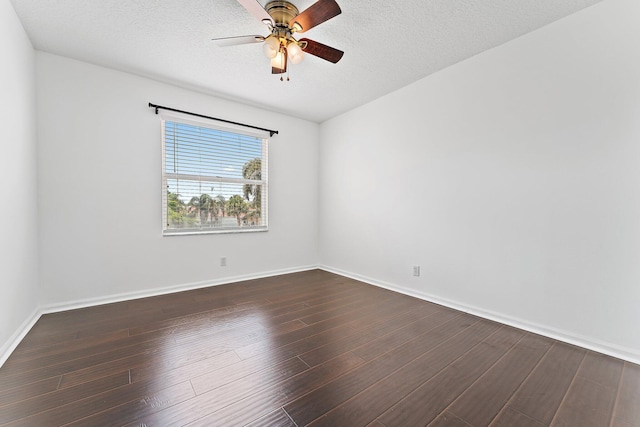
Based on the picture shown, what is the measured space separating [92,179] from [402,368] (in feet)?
11.6

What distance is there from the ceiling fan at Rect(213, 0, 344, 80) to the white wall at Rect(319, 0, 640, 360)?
1544 millimetres

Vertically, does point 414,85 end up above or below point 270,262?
above

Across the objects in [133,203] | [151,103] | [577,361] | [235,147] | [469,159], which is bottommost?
[577,361]

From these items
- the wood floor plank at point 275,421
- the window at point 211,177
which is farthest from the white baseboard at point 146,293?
the wood floor plank at point 275,421

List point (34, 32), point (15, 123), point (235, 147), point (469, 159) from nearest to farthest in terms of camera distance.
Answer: point (15, 123)
point (34, 32)
point (469, 159)
point (235, 147)

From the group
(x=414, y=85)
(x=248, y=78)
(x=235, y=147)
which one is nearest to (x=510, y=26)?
(x=414, y=85)

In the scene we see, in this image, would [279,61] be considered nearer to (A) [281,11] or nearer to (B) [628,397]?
(A) [281,11]

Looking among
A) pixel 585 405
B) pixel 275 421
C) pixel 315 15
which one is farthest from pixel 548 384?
pixel 315 15

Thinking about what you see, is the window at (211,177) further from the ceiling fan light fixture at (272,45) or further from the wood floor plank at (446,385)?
the wood floor plank at (446,385)

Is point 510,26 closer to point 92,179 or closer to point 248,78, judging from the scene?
point 248,78

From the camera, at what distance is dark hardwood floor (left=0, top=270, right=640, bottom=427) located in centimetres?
138

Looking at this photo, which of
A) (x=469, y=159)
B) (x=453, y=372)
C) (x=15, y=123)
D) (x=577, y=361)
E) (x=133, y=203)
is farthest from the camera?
(x=133, y=203)

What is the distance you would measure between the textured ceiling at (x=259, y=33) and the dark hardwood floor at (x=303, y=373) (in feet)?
8.56

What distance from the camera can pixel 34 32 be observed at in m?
2.37
